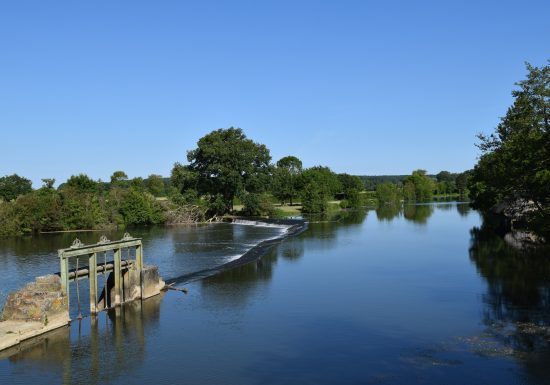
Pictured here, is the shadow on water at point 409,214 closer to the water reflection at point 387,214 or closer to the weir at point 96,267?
the water reflection at point 387,214

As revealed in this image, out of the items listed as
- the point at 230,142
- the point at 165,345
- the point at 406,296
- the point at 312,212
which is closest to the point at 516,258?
the point at 406,296

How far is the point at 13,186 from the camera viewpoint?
110250 millimetres

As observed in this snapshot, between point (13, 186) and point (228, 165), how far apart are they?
53417 millimetres

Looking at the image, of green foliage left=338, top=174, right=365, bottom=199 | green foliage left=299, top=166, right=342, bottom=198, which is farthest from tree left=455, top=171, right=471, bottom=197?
green foliage left=299, top=166, right=342, bottom=198

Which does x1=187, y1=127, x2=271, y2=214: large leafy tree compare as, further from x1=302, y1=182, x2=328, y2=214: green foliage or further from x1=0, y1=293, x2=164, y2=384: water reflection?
x1=0, y1=293, x2=164, y2=384: water reflection

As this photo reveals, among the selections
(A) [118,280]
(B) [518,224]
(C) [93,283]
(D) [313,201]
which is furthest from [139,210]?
(C) [93,283]

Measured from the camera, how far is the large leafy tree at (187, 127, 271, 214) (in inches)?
3290

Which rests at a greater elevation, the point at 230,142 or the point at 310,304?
the point at 230,142

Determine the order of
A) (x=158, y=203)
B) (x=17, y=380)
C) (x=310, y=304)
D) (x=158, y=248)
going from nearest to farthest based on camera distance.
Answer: (x=17, y=380) → (x=310, y=304) → (x=158, y=248) → (x=158, y=203)

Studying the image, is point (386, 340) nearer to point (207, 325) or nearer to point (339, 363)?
point (339, 363)

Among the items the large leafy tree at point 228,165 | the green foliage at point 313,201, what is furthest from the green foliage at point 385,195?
the large leafy tree at point 228,165

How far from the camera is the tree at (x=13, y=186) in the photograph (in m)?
106

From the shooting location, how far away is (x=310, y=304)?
26.6 m

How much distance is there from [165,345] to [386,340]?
27.5 feet
